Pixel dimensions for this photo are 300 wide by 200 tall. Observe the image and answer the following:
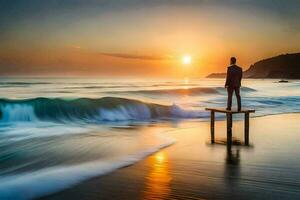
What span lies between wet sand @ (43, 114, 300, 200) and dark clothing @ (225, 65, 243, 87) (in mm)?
2045

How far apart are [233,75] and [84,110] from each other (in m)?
14.2

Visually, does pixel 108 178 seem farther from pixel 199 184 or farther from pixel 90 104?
pixel 90 104

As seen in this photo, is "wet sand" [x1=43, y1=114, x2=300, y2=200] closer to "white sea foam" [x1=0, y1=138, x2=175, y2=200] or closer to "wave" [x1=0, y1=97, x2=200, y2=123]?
"white sea foam" [x1=0, y1=138, x2=175, y2=200]

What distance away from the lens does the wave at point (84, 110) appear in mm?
21895

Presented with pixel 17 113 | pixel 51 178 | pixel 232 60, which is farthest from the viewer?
pixel 17 113

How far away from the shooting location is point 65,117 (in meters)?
22.2

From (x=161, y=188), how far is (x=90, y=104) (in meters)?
19.5

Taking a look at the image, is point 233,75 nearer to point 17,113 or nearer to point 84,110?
point 84,110

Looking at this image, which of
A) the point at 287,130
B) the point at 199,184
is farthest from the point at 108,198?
the point at 287,130

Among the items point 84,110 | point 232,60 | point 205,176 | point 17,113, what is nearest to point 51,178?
point 205,176

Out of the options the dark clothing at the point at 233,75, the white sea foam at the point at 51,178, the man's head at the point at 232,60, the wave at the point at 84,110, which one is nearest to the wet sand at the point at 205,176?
the white sea foam at the point at 51,178

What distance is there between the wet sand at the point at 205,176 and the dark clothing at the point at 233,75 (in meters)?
2.05

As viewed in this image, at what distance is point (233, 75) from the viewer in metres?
11.7

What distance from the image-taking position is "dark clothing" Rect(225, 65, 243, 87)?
1162 centimetres
